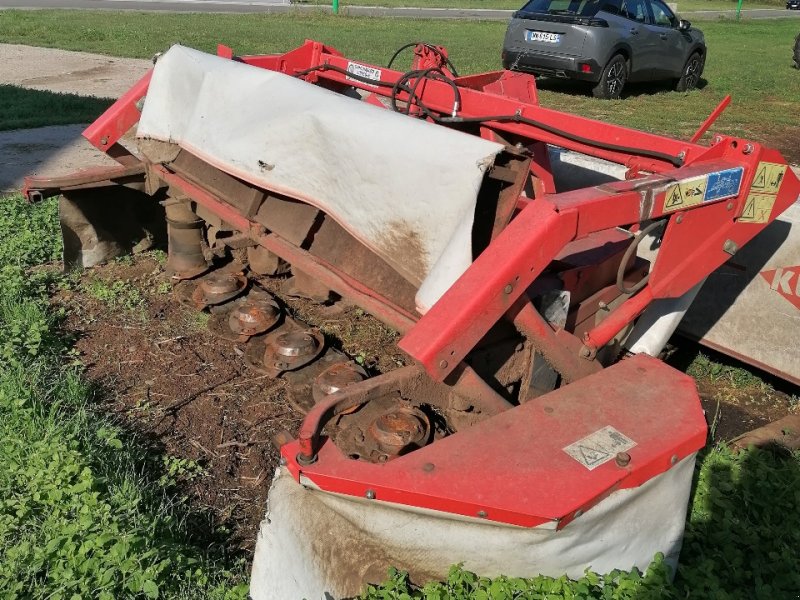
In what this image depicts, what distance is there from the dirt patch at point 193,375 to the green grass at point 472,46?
21.3 ft

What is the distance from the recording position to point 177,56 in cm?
388

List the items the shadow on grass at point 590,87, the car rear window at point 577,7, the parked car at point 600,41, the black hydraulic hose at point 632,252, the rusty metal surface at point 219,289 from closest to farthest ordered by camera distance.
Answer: the black hydraulic hose at point 632,252 → the rusty metal surface at point 219,289 → the parked car at point 600,41 → the car rear window at point 577,7 → the shadow on grass at point 590,87

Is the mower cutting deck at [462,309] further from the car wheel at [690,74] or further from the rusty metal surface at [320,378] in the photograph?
the car wheel at [690,74]

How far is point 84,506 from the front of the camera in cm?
252

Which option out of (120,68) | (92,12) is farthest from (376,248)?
(92,12)

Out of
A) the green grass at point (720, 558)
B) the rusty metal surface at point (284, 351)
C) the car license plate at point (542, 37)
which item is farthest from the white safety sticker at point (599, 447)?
the car license plate at point (542, 37)

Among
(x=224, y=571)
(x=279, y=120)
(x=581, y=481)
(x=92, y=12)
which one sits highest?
(x=279, y=120)

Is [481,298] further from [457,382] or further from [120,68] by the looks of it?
[120,68]

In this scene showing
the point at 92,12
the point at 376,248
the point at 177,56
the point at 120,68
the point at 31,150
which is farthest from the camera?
the point at 92,12

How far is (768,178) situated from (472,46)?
15.4 m

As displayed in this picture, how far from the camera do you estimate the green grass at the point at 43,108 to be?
825cm

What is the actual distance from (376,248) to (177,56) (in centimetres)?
183

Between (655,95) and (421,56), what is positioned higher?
(421,56)

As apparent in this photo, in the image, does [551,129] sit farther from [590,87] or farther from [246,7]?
[246,7]
